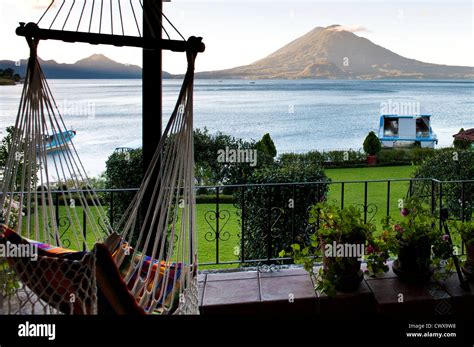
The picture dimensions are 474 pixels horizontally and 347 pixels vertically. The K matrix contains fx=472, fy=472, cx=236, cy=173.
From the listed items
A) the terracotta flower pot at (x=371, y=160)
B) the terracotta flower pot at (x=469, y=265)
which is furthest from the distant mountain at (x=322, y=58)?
the terracotta flower pot at (x=469, y=265)

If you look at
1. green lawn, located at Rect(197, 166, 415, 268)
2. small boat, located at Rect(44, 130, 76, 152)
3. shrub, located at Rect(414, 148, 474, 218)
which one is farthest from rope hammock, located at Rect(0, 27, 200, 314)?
shrub, located at Rect(414, 148, 474, 218)

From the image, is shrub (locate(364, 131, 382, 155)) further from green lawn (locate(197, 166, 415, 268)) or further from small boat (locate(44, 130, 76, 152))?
small boat (locate(44, 130, 76, 152))

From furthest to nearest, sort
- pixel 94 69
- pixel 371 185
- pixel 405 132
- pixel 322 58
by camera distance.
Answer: pixel 405 132, pixel 322 58, pixel 371 185, pixel 94 69

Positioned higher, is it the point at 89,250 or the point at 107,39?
the point at 107,39

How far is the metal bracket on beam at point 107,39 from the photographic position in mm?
1405

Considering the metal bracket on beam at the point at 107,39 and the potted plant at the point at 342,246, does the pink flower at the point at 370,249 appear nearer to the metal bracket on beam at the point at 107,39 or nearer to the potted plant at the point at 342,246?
the potted plant at the point at 342,246

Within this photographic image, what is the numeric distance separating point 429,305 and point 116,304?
1.48m

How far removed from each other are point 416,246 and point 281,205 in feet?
2.75

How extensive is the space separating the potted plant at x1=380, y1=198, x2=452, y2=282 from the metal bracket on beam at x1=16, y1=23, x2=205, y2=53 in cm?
134

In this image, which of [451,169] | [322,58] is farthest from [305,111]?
[451,169]

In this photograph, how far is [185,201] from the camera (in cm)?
149

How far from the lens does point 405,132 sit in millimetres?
8484

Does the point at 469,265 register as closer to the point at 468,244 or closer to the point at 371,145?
the point at 468,244

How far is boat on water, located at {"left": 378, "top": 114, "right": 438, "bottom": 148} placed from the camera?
320 inches
